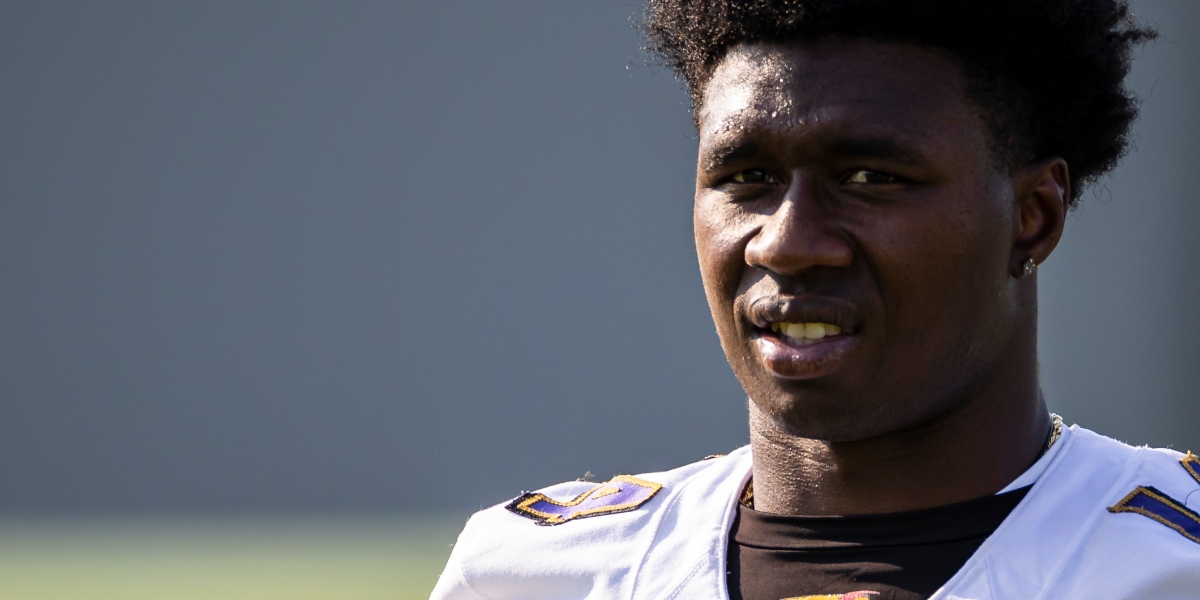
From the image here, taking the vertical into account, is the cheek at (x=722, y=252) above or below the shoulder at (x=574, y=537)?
above

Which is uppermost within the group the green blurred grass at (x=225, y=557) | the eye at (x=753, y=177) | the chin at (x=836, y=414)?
the eye at (x=753, y=177)

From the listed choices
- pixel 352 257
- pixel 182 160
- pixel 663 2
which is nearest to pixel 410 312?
pixel 352 257

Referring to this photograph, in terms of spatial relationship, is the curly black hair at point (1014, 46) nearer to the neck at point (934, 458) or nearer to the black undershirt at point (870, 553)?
the neck at point (934, 458)

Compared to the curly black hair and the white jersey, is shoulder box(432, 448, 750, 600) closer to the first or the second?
the white jersey

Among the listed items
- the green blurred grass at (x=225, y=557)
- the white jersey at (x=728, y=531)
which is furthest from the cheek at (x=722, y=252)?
the green blurred grass at (x=225, y=557)

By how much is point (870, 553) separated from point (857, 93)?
636 mm

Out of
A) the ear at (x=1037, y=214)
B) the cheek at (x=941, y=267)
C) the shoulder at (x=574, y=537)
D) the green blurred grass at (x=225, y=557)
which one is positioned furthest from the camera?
the green blurred grass at (x=225, y=557)

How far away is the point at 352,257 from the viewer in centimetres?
847

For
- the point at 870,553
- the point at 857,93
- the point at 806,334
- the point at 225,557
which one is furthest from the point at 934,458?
the point at 225,557

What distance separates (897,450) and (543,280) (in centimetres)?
629

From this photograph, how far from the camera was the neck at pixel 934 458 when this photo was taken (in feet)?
6.63

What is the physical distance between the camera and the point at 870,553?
1998mm

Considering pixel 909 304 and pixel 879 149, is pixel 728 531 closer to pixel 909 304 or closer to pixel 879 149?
pixel 909 304

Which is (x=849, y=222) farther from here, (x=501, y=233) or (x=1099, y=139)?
(x=501, y=233)
